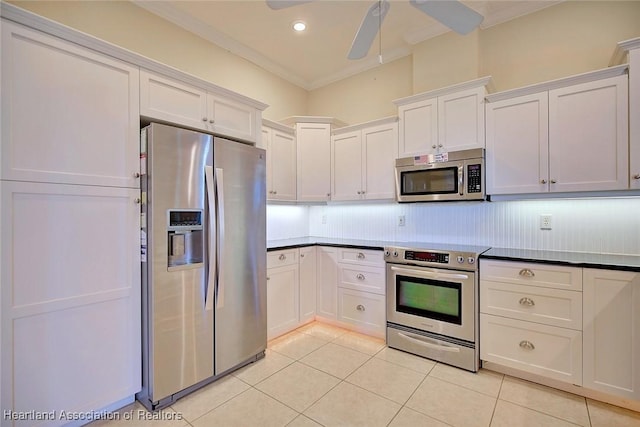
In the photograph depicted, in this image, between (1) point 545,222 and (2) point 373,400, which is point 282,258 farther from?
(1) point 545,222

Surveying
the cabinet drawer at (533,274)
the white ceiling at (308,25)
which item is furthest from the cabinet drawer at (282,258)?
the white ceiling at (308,25)

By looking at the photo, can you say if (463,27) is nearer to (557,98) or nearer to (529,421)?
(557,98)

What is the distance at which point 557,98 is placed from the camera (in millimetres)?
2207

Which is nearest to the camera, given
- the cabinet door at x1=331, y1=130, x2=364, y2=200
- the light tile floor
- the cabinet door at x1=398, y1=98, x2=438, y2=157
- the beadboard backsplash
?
the light tile floor

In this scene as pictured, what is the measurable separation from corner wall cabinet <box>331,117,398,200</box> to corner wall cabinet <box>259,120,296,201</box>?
0.49 metres

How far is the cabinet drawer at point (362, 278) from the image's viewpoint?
2834 millimetres

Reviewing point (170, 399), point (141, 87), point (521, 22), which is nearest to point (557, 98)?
point (521, 22)

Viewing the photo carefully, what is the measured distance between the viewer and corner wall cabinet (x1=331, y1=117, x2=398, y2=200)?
10.0 ft

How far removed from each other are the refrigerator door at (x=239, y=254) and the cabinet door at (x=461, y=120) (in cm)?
168

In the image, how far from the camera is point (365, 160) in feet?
10.6

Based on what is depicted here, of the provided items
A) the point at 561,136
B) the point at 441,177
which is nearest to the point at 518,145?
the point at 561,136

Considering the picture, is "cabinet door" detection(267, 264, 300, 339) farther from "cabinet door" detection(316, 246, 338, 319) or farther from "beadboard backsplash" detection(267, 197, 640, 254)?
"beadboard backsplash" detection(267, 197, 640, 254)

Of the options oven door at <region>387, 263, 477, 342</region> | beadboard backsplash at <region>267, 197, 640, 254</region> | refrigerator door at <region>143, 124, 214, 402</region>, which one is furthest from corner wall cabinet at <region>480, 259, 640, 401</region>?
refrigerator door at <region>143, 124, 214, 402</region>

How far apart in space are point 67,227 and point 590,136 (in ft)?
11.3
